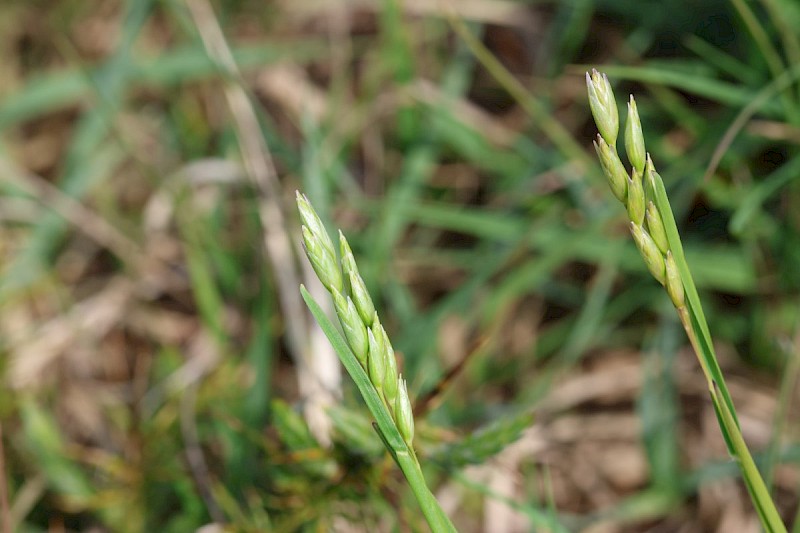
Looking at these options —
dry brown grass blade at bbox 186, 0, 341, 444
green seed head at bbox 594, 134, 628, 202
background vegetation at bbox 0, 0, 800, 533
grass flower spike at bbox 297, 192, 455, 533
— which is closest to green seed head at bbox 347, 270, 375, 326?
grass flower spike at bbox 297, 192, 455, 533

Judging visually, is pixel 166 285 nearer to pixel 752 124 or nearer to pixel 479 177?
pixel 479 177

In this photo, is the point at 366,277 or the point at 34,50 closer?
the point at 366,277

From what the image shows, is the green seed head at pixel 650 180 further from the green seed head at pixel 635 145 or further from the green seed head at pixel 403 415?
the green seed head at pixel 403 415

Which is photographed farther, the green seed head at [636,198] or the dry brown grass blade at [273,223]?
the dry brown grass blade at [273,223]

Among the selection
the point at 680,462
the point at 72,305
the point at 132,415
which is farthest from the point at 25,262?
the point at 680,462

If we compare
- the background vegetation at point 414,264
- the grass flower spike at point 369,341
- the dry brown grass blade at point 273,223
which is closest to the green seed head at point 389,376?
the grass flower spike at point 369,341

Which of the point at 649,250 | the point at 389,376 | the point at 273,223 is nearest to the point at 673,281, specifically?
the point at 649,250

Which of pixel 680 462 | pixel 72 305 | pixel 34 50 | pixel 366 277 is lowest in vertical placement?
pixel 680 462
